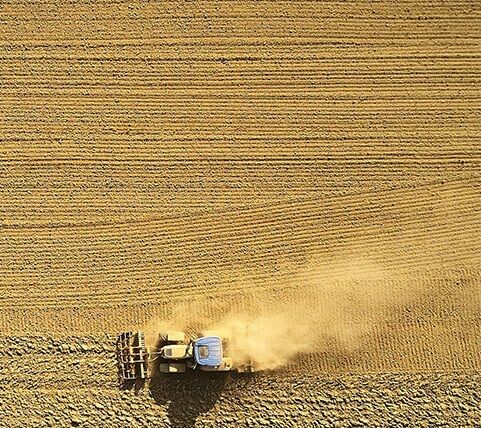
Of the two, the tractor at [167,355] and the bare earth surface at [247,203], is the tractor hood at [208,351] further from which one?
the bare earth surface at [247,203]

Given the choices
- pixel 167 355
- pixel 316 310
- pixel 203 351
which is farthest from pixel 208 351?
pixel 316 310

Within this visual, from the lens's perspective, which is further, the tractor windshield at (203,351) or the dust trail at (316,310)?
the dust trail at (316,310)

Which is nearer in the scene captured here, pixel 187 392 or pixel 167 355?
pixel 167 355

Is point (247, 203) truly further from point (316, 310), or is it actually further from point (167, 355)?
point (167, 355)

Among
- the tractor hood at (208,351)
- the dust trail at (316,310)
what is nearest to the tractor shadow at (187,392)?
the tractor hood at (208,351)

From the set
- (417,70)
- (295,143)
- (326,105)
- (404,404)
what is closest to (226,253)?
(295,143)

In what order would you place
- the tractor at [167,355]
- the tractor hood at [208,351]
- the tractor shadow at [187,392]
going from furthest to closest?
the tractor shadow at [187,392], the tractor at [167,355], the tractor hood at [208,351]
